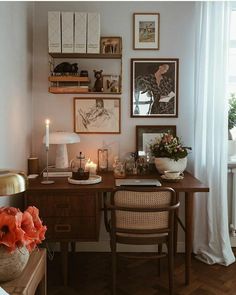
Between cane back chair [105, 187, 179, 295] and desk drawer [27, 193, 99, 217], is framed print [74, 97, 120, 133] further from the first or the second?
cane back chair [105, 187, 179, 295]

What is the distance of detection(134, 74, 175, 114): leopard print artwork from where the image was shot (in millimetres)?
2699

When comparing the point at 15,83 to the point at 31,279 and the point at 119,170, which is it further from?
the point at 31,279

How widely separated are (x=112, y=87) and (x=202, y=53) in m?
0.81

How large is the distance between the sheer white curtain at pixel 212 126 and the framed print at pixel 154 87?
8.6 inches

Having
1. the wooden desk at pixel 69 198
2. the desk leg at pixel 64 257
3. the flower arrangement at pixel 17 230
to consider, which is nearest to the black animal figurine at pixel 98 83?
the wooden desk at pixel 69 198

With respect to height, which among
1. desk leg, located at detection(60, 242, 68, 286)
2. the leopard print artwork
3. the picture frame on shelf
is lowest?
desk leg, located at detection(60, 242, 68, 286)

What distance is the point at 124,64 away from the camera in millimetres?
2703

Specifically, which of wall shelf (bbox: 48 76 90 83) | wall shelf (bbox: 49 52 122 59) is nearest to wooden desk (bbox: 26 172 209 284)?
wall shelf (bbox: 48 76 90 83)

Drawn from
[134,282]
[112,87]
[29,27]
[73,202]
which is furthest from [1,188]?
[29,27]

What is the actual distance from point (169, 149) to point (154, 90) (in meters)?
0.59

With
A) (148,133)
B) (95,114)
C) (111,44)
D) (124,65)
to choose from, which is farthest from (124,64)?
(148,133)

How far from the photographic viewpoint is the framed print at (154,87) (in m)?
2.69

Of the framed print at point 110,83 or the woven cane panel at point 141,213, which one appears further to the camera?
the framed print at point 110,83

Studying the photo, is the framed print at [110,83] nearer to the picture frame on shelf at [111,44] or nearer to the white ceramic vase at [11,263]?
the picture frame on shelf at [111,44]
